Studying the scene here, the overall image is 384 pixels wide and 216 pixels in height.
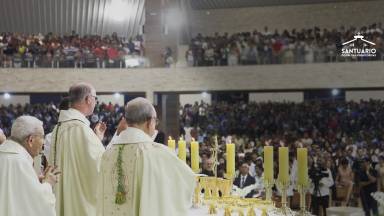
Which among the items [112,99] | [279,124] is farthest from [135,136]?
[112,99]

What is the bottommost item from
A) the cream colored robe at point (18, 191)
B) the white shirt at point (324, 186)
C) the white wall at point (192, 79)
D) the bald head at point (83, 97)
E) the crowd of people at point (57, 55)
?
the white shirt at point (324, 186)

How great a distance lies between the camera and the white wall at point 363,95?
2104cm

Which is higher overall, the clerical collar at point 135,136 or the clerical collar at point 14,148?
the clerical collar at point 135,136

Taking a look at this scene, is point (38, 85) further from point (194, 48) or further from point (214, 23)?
point (214, 23)

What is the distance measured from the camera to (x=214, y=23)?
88.5 feet

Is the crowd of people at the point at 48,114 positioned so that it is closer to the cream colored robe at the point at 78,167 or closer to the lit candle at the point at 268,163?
the cream colored robe at the point at 78,167

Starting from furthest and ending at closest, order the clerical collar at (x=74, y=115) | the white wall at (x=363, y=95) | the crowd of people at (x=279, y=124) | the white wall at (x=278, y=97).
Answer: the white wall at (x=278, y=97), the white wall at (x=363, y=95), the crowd of people at (x=279, y=124), the clerical collar at (x=74, y=115)

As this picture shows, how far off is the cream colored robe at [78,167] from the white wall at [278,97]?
59.5 ft

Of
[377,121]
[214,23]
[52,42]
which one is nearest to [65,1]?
[52,42]

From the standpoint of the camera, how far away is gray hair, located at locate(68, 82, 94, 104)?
4586mm

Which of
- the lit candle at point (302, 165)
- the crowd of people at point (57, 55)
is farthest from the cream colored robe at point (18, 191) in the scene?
the crowd of people at point (57, 55)

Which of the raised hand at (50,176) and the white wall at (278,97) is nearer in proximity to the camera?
the raised hand at (50,176)

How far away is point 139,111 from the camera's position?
3.61 meters

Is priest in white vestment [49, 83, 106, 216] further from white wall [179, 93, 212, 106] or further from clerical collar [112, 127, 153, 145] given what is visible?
white wall [179, 93, 212, 106]
